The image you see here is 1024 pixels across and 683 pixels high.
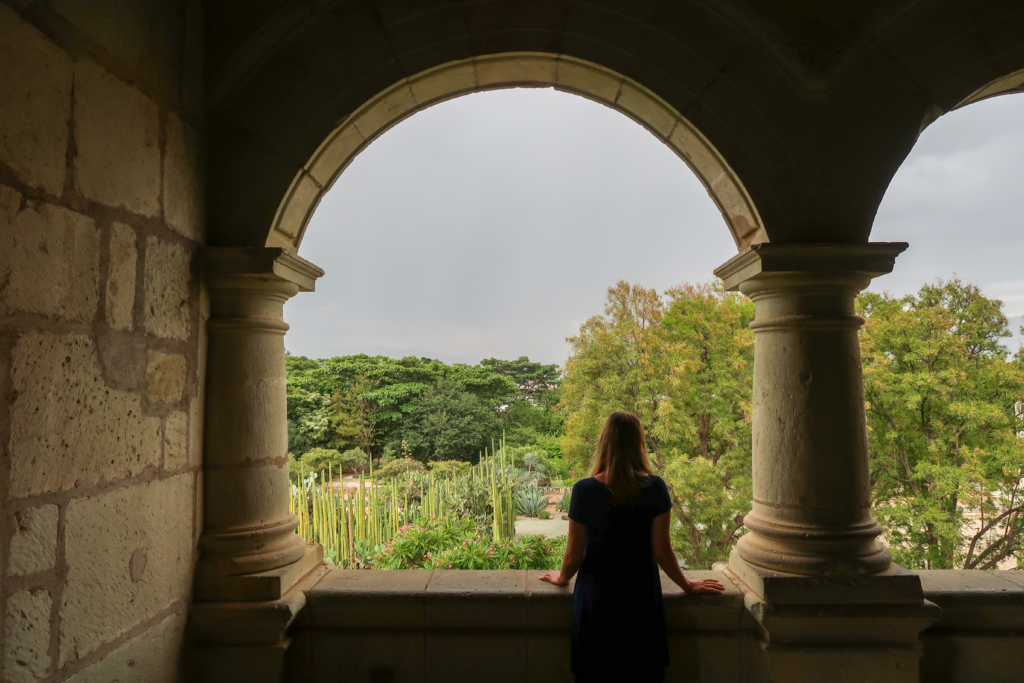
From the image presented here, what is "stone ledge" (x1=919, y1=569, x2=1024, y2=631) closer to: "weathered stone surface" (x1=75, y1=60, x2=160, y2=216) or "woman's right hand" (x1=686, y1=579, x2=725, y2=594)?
"woman's right hand" (x1=686, y1=579, x2=725, y2=594)

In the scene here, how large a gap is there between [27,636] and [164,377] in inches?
27.4

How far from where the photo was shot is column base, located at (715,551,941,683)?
62.0 inches

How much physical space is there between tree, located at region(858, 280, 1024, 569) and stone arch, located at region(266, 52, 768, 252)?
518 centimetres

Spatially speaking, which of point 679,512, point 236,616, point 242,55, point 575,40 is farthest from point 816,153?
point 679,512

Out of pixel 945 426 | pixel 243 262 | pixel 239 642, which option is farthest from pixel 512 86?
pixel 945 426

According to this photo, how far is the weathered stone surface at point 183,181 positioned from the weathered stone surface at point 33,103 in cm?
36

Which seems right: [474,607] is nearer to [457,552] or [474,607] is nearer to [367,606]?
[367,606]

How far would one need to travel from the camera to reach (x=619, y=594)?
1498 millimetres

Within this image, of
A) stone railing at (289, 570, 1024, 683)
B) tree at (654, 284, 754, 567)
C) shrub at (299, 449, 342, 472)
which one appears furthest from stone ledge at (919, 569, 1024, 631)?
shrub at (299, 449, 342, 472)

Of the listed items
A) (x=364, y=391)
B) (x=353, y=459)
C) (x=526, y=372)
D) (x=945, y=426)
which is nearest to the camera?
(x=945, y=426)

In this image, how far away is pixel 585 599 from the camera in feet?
4.97

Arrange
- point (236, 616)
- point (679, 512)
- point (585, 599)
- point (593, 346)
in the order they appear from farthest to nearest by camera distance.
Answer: point (593, 346), point (679, 512), point (236, 616), point (585, 599)

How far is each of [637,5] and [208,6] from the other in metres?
1.51

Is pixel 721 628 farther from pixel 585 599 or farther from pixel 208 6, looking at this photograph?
pixel 208 6
